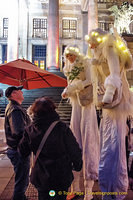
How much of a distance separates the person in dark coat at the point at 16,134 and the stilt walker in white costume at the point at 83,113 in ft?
2.95

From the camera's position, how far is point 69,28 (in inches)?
1215

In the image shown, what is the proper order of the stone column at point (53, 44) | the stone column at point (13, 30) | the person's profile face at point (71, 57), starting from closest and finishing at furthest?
the person's profile face at point (71, 57), the stone column at point (13, 30), the stone column at point (53, 44)

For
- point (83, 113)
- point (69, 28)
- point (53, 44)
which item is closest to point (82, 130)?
point (83, 113)

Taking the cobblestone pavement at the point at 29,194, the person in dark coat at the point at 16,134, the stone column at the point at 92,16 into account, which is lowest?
the cobblestone pavement at the point at 29,194

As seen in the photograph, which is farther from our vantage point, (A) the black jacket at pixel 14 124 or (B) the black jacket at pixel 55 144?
(A) the black jacket at pixel 14 124

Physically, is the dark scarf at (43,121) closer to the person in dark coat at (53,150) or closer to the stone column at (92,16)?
the person in dark coat at (53,150)

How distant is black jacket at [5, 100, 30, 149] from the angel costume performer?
1319mm

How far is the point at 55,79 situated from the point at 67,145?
3.13 metres

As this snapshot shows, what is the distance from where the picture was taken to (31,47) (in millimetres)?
29375

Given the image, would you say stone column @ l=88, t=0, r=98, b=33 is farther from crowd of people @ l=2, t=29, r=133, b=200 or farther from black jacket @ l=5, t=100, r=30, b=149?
black jacket @ l=5, t=100, r=30, b=149

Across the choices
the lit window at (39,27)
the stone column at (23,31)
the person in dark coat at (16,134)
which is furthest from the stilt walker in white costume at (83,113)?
the lit window at (39,27)

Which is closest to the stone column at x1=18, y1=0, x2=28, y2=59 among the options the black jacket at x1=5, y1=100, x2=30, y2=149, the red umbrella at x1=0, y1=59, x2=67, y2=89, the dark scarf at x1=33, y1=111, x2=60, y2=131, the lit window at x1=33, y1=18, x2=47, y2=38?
the lit window at x1=33, y1=18, x2=47, y2=38

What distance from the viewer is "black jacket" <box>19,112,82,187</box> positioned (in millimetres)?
2090

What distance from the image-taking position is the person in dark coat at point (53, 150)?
2.08 meters
